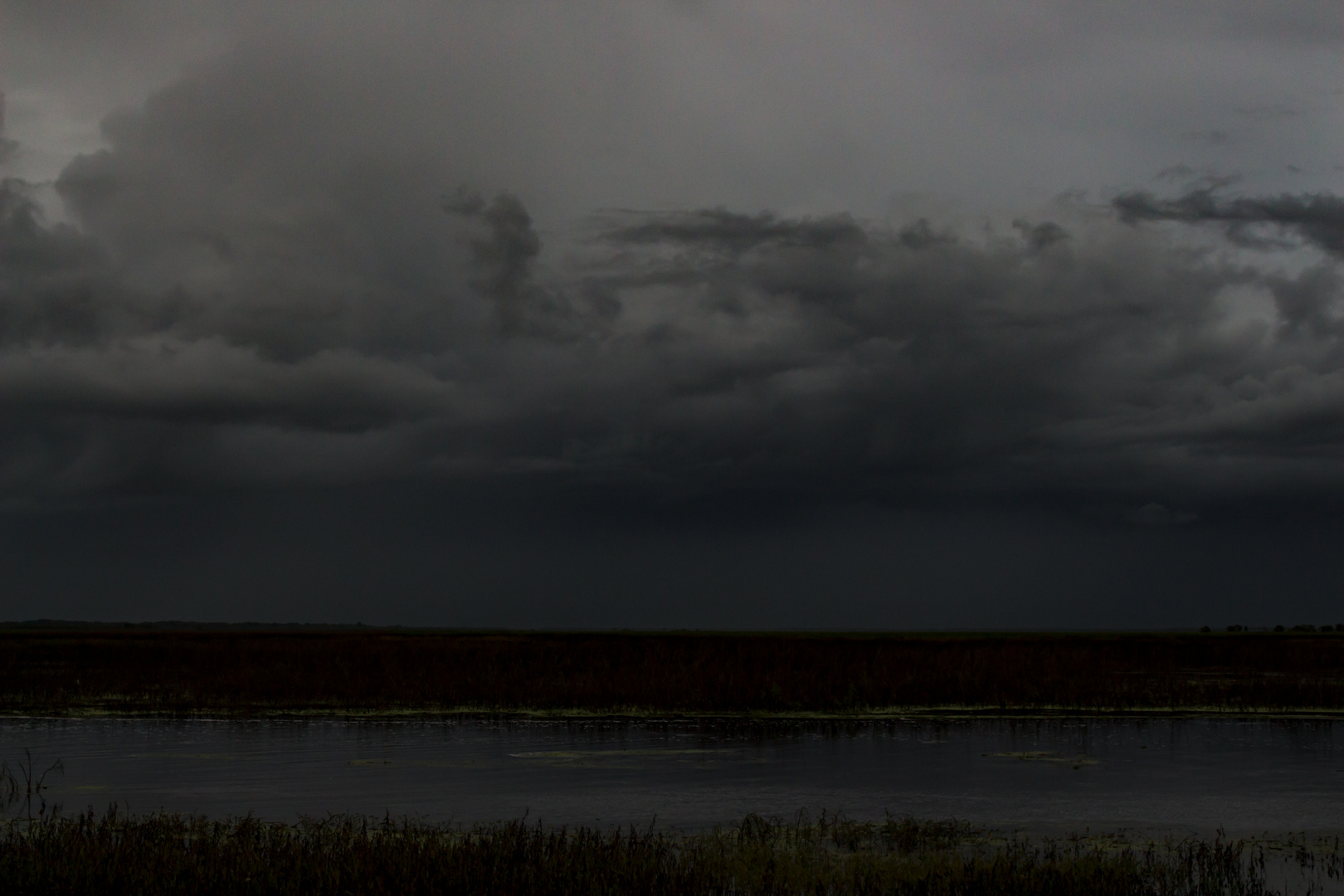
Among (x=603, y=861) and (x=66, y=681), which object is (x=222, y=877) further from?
(x=66, y=681)

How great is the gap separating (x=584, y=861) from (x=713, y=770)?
960cm

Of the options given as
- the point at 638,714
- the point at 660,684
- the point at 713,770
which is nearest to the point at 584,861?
the point at 713,770

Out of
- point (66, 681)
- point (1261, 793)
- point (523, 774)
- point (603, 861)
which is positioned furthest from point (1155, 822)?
point (66, 681)

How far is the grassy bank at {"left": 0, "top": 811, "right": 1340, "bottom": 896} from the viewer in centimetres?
1271

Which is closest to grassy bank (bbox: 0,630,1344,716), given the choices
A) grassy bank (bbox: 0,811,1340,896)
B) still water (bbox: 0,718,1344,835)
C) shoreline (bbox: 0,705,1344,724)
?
shoreline (bbox: 0,705,1344,724)

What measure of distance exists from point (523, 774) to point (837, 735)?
8.95 meters

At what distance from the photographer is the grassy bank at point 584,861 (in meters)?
12.7

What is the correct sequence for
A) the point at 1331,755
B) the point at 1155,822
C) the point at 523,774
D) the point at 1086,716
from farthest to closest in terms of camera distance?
the point at 1086,716 < the point at 1331,755 < the point at 523,774 < the point at 1155,822

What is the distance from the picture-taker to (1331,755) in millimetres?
25078

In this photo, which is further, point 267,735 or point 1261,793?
point 267,735

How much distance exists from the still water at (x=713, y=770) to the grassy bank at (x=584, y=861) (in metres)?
1.97

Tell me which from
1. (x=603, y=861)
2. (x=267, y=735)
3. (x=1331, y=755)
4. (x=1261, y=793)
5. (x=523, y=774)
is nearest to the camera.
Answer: (x=603, y=861)

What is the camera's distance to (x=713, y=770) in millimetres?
22875

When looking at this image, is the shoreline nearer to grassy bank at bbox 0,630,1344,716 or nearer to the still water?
grassy bank at bbox 0,630,1344,716
